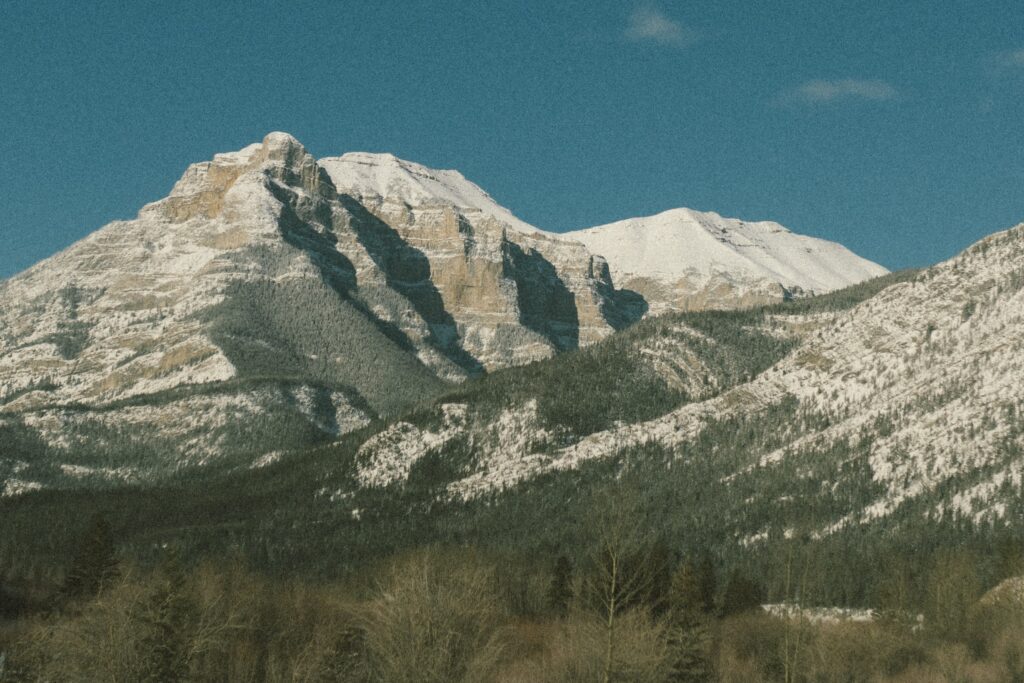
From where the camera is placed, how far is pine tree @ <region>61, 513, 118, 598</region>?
13988 cm

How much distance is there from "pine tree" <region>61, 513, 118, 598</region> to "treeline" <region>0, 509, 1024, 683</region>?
0.24m

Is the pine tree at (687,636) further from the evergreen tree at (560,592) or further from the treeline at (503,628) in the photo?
the evergreen tree at (560,592)

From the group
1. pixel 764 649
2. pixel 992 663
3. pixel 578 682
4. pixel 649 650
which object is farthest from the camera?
pixel 764 649

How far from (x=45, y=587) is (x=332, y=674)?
3585 inches

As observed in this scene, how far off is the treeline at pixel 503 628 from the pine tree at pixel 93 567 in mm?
241

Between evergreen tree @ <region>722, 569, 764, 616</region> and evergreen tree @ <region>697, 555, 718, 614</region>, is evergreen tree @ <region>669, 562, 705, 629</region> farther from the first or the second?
evergreen tree @ <region>722, 569, 764, 616</region>

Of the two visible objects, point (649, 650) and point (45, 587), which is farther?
point (45, 587)

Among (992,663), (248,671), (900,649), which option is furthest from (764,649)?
(248,671)

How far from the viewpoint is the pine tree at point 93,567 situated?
5507 inches

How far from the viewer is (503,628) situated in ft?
349

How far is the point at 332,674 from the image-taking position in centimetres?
9125

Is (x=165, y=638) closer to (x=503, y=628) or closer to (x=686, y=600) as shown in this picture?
(x=503, y=628)

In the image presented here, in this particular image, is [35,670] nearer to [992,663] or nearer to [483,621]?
[483,621]

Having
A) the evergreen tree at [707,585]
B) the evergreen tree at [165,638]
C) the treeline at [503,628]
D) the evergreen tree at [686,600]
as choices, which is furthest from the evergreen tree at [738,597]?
the evergreen tree at [165,638]
